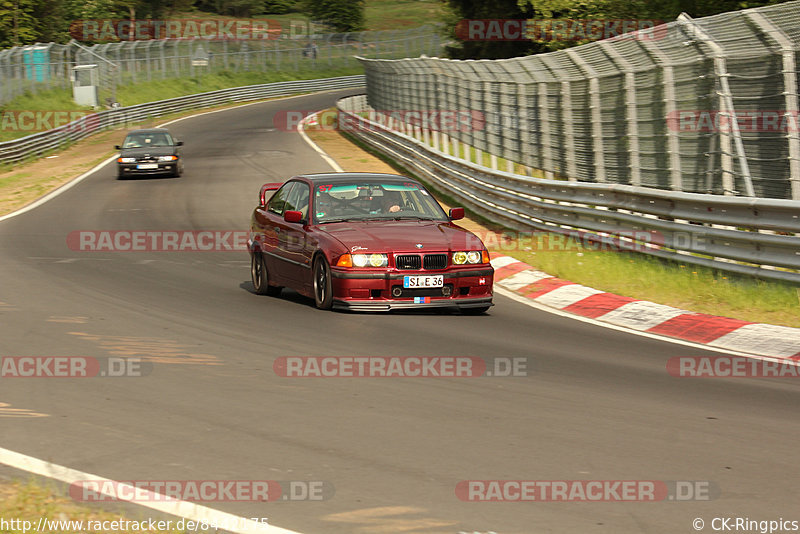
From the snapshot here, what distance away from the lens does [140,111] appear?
5481 cm

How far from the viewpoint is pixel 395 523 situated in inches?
185

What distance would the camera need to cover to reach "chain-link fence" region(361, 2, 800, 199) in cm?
1178

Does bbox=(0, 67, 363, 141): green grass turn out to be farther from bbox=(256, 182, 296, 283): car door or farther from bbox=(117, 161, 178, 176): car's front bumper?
bbox=(256, 182, 296, 283): car door

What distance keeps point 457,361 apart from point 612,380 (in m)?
1.26

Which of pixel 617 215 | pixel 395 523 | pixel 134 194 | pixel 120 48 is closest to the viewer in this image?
pixel 395 523

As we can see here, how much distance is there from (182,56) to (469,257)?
61067 mm

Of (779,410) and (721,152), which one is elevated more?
(721,152)

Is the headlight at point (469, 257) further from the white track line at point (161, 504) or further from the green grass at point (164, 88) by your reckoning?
the green grass at point (164, 88)

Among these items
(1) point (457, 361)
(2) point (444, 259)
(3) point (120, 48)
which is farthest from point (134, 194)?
(3) point (120, 48)

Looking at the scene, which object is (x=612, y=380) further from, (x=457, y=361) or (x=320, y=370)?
(x=320, y=370)

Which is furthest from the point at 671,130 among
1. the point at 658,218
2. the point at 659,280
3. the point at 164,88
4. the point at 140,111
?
the point at 164,88

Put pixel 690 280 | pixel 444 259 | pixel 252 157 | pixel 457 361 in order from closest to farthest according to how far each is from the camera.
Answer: pixel 457 361 < pixel 444 259 < pixel 690 280 < pixel 252 157

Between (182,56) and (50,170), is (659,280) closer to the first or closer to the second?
(50,170)

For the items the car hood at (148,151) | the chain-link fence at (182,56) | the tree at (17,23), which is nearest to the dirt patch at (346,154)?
the car hood at (148,151)
